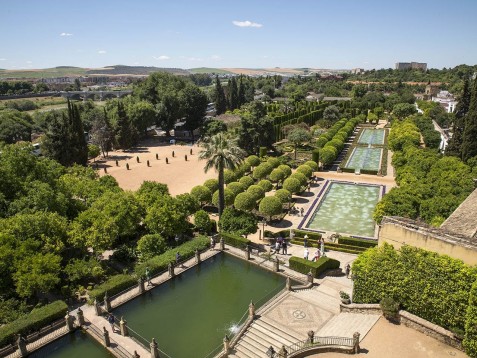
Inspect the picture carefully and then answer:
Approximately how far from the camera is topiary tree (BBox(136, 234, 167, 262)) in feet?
94.6

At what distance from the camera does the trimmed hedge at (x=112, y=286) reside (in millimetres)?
23794

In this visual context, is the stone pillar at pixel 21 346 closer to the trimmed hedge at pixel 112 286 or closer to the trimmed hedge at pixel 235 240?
the trimmed hedge at pixel 112 286

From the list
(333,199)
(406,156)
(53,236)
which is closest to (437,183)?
(333,199)

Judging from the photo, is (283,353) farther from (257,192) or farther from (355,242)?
(257,192)

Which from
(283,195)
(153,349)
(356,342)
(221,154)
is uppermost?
(221,154)

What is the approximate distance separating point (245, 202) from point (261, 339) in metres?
16.5

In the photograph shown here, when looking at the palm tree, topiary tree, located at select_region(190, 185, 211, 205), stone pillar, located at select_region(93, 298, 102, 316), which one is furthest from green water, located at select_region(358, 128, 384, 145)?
stone pillar, located at select_region(93, 298, 102, 316)

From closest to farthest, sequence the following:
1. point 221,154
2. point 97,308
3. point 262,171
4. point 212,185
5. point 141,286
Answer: point 97,308 → point 141,286 → point 221,154 → point 212,185 → point 262,171

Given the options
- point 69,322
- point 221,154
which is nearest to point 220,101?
Result: point 221,154

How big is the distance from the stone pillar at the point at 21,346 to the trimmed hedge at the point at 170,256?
27.4ft

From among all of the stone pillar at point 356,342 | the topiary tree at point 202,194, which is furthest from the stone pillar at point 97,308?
the topiary tree at point 202,194

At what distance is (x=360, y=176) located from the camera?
2111 inches

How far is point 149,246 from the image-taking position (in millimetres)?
29016

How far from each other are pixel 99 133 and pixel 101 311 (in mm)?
48832
